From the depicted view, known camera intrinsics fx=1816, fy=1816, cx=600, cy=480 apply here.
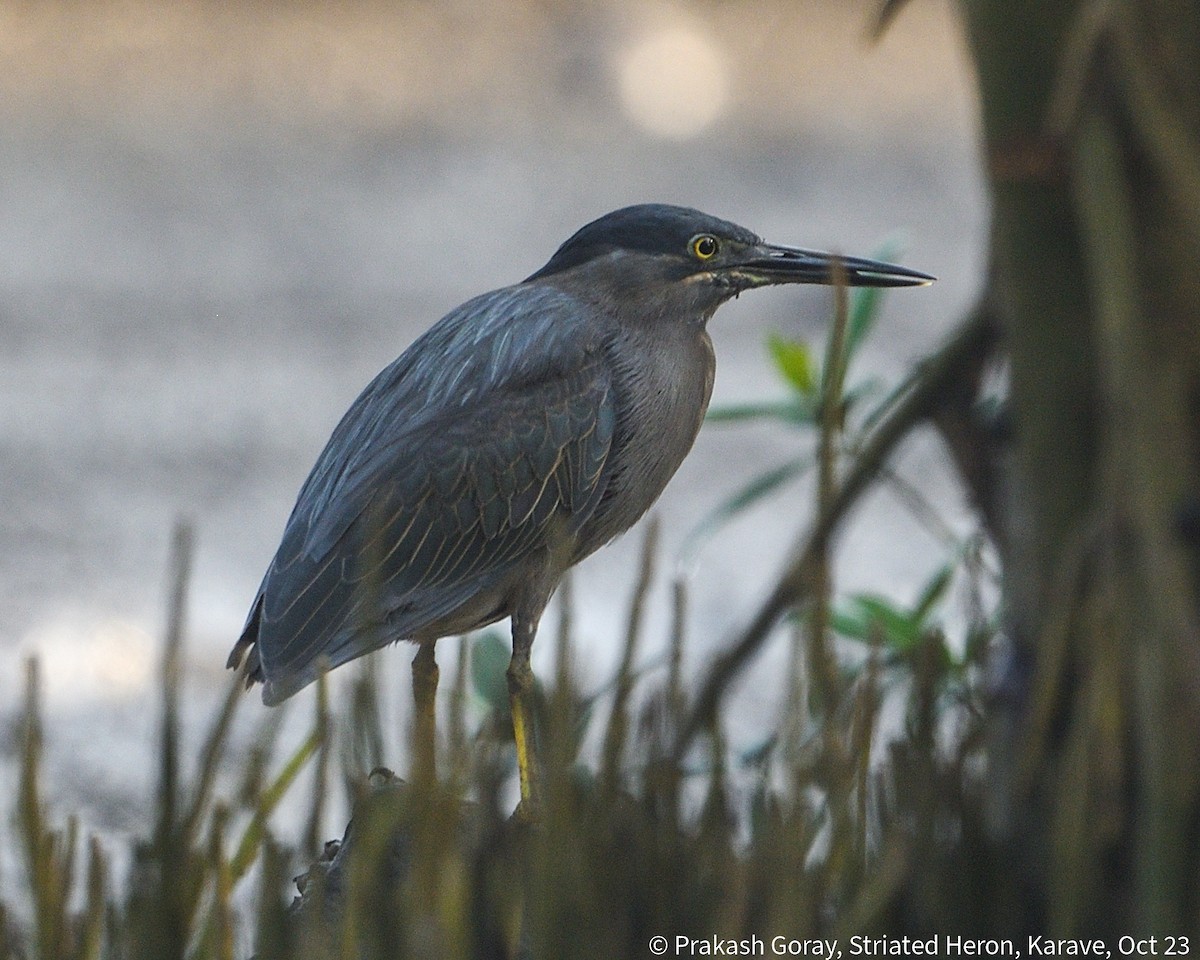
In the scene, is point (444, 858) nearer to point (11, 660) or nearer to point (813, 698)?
point (813, 698)

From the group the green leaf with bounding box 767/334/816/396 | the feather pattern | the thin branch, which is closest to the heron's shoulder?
the feather pattern

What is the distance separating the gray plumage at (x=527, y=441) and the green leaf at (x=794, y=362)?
0.45 feet

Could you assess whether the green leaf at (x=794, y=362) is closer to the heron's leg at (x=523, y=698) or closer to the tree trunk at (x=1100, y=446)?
the heron's leg at (x=523, y=698)

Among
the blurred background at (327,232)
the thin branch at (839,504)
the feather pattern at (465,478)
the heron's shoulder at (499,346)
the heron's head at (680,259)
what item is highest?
the blurred background at (327,232)

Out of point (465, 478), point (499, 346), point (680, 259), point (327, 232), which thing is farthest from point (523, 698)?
point (327, 232)

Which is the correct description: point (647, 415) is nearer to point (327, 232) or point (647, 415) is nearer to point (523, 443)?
point (523, 443)

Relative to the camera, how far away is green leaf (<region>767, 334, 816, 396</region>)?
213 cm

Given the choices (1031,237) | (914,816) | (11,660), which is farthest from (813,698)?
(11,660)

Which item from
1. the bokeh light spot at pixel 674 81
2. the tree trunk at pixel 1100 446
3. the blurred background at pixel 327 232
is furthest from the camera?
the bokeh light spot at pixel 674 81

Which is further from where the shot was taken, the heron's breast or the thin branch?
the heron's breast

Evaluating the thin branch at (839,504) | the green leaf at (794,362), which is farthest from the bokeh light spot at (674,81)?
the thin branch at (839,504)

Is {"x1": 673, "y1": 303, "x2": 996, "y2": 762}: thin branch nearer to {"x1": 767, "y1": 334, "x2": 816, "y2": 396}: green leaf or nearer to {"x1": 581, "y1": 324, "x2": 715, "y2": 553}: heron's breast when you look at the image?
{"x1": 581, "y1": 324, "x2": 715, "y2": 553}: heron's breast

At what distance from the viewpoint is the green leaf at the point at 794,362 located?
2135 millimetres

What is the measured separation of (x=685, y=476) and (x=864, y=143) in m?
3.34
